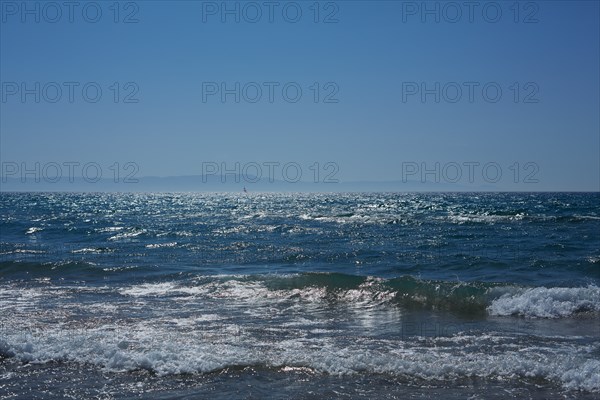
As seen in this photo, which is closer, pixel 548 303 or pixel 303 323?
pixel 303 323

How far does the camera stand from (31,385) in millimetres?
8938

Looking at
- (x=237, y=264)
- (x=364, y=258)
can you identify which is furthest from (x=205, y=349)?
(x=364, y=258)

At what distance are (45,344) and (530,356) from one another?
29.1 feet

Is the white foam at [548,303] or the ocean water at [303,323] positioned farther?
the white foam at [548,303]

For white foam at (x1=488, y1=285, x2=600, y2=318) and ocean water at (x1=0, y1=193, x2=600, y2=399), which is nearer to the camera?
ocean water at (x1=0, y1=193, x2=600, y2=399)

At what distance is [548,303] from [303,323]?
676cm

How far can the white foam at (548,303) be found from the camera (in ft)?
49.3

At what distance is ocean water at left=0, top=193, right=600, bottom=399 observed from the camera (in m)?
9.02

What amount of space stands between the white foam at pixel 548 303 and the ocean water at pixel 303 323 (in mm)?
50

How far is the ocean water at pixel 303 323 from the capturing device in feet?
29.6

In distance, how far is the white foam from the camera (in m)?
15.0

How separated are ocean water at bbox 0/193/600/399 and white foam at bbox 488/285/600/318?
5cm

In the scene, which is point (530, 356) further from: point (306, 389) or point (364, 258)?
point (364, 258)

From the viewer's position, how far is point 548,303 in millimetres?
15398
